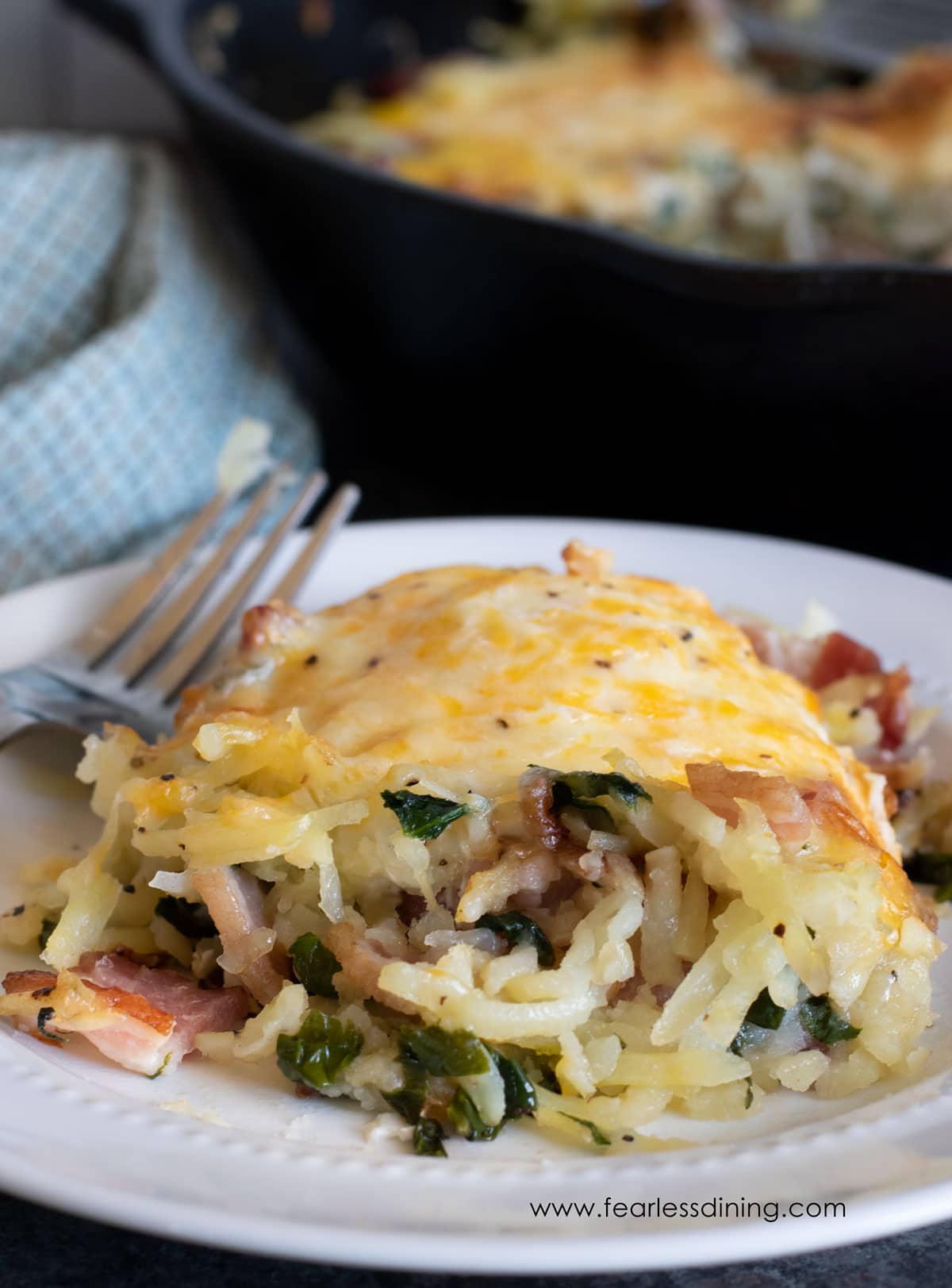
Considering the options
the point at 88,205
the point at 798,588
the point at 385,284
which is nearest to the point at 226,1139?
the point at 798,588

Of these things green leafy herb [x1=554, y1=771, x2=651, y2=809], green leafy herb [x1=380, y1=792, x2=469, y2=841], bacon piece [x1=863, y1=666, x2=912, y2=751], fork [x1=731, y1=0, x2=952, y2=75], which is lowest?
fork [x1=731, y1=0, x2=952, y2=75]

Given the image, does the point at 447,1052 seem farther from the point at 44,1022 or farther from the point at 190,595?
the point at 190,595

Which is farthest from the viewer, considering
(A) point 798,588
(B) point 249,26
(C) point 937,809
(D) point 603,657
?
(B) point 249,26

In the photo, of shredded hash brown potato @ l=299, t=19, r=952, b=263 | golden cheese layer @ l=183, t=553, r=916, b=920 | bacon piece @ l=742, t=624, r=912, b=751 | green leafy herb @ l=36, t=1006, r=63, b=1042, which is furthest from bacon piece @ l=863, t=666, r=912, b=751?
shredded hash brown potato @ l=299, t=19, r=952, b=263

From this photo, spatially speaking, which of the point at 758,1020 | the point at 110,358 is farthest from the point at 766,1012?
the point at 110,358

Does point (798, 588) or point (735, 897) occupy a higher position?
point (735, 897)

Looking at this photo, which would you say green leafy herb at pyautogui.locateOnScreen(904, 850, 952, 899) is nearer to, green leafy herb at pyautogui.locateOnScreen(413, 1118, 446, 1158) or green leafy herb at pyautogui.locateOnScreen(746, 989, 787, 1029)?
green leafy herb at pyautogui.locateOnScreen(746, 989, 787, 1029)

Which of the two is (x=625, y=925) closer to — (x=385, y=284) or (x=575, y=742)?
(x=575, y=742)
